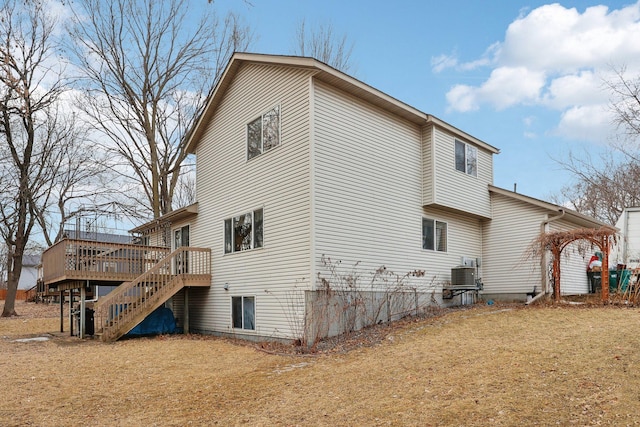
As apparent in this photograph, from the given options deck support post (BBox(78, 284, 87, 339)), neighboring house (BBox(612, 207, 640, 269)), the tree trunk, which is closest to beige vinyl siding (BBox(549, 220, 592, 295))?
neighboring house (BBox(612, 207, 640, 269))

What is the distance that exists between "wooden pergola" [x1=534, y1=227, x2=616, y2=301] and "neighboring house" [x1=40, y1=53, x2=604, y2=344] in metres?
1.44

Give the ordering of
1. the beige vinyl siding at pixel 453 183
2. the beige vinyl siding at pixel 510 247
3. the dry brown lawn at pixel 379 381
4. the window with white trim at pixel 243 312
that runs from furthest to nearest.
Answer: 1. the beige vinyl siding at pixel 510 247
2. the beige vinyl siding at pixel 453 183
3. the window with white trim at pixel 243 312
4. the dry brown lawn at pixel 379 381

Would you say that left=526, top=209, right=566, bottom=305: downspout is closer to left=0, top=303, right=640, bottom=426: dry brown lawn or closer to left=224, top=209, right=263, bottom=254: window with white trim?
left=0, top=303, right=640, bottom=426: dry brown lawn

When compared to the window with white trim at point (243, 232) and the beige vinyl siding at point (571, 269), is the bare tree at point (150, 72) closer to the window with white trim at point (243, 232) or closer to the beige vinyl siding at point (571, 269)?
the window with white trim at point (243, 232)

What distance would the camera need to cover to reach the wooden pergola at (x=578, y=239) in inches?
511

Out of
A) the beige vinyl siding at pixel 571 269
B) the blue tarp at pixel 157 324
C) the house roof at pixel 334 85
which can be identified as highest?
the house roof at pixel 334 85

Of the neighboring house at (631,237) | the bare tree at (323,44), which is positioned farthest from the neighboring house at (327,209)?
the bare tree at (323,44)

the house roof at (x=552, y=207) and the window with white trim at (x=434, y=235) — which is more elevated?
the house roof at (x=552, y=207)

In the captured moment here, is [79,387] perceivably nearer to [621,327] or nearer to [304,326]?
[304,326]

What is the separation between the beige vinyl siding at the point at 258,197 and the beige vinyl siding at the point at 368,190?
48cm

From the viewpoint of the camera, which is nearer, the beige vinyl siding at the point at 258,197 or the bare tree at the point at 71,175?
the beige vinyl siding at the point at 258,197

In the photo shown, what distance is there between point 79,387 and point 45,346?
20.5ft

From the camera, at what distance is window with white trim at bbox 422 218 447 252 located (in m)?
14.9

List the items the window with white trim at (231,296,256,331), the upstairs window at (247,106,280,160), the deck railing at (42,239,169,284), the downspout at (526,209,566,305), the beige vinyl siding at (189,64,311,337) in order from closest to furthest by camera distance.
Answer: the beige vinyl siding at (189,64,311,337) → the upstairs window at (247,106,280,160) → the window with white trim at (231,296,256,331) → the deck railing at (42,239,169,284) → the downspout at (526,209,566,305)
